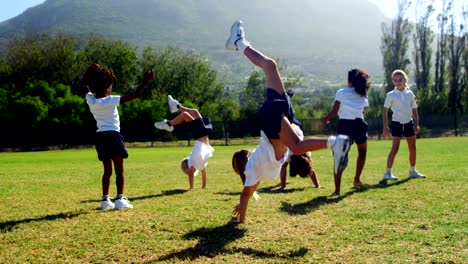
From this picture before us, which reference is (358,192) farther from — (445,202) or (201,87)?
(201,87)

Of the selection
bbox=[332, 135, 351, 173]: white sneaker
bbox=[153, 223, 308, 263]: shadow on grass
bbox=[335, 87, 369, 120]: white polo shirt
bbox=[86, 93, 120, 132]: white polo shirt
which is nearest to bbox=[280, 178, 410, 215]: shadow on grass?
bbox=[153, 223, 308, 263]: shadow on grass

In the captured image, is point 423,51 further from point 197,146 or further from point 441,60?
point 197,146

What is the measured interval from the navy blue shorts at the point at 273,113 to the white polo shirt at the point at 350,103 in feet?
9.98

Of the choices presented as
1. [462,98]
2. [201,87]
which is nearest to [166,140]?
[201,87]

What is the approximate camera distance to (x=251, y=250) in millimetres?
4324

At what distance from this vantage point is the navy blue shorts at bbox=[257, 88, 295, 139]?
Result: 489 centimetres

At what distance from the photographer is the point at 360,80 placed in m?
7.60

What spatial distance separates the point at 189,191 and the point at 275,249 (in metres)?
4.49

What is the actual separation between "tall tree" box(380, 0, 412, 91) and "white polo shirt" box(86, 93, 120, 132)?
53.4m

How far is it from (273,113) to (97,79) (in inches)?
125

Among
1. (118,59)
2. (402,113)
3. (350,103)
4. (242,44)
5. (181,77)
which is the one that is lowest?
(402,113)

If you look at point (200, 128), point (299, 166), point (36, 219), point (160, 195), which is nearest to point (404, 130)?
point (299, 166)

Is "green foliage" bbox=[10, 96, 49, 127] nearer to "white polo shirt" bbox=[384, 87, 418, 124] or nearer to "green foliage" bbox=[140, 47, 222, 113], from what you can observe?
"green foliage" bbox=[140, 47, 222, 113]

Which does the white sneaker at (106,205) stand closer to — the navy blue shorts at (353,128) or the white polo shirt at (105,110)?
the white polo shirt at (105,110)
